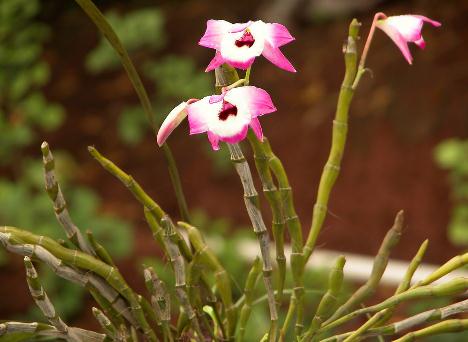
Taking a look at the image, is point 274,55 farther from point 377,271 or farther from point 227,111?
point 377,271

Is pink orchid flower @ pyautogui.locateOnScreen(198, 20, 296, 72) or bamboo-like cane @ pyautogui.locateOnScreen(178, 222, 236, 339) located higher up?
pink orchid flower @ pyautogui.locateOnScreen(198, 20, 296, 72)

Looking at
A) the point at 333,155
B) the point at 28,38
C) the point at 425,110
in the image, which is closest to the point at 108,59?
the point at 28,38

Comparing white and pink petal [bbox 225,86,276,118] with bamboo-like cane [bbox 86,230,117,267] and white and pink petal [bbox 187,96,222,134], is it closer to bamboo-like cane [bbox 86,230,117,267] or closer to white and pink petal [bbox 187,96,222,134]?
white and pink petal [bbox 187,96,222,134]

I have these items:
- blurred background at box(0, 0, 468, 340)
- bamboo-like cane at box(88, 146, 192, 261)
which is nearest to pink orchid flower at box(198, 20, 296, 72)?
bamboo-like cane at box(88, 146, 192, 261)

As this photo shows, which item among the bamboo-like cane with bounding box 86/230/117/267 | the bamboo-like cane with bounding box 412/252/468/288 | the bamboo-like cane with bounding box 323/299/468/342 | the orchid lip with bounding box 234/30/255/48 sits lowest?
the bamboo-like cane with bounding box 323/299/468/342

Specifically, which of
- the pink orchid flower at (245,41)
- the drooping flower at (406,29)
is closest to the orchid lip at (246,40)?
the pink orchid flower at (245,41)

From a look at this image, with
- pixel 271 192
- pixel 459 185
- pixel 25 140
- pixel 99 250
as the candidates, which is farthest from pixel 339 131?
pixel 459 185

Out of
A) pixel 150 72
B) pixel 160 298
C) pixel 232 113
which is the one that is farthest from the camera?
pixel 150 72
